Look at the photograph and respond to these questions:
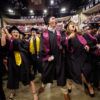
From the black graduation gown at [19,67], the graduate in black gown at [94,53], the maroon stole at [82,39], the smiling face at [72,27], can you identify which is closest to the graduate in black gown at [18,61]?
the black graduation gown at [19,67]

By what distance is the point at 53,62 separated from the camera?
12.7 ft

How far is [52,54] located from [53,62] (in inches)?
6.3

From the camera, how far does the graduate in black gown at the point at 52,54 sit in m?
3.82

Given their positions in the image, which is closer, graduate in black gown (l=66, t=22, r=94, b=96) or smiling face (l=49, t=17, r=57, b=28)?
smiling face (l=49, t=17, r=57, b=28)

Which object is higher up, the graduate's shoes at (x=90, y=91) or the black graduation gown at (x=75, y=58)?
the black graduation gown at (x=75, y=58)

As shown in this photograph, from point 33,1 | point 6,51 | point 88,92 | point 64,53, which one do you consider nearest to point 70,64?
point 64,53

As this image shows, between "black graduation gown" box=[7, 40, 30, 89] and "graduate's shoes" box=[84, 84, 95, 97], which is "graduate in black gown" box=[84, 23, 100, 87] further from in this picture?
"black graduation gown" box=[7, 40, 30, 89]

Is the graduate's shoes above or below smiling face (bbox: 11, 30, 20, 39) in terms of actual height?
below

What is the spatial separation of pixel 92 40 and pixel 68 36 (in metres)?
0.64

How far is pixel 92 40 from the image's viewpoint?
4293 millimetres

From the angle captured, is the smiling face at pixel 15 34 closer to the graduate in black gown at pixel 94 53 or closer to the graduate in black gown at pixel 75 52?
the graduate in black gown at pixel 75 52

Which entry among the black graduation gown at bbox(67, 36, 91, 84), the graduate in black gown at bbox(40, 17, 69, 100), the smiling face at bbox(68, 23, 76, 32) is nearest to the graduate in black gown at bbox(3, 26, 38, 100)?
the graduate in black gown at bbox(40, 17, 69, 100)

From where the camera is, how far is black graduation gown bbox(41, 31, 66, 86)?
3.82 meters

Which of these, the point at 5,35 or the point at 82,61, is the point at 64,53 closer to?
the point at 82,61
